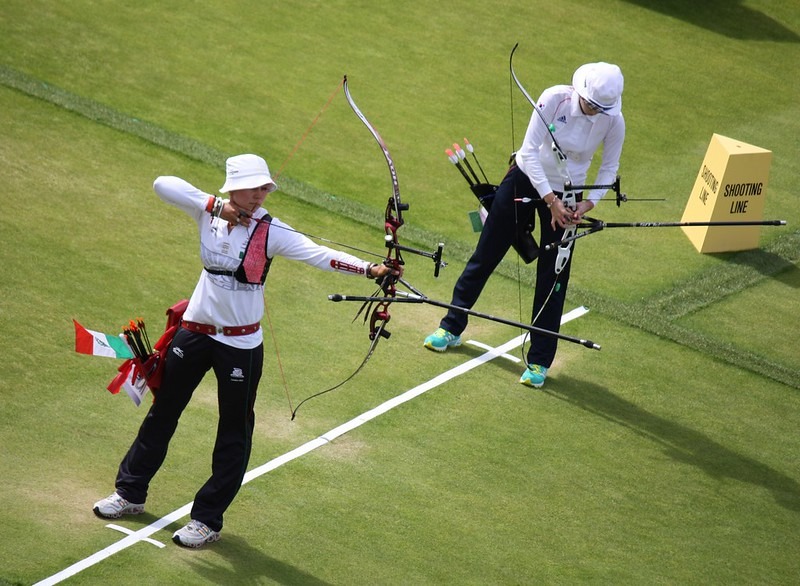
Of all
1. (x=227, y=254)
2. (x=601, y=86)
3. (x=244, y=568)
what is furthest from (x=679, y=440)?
(x=227, y=254)

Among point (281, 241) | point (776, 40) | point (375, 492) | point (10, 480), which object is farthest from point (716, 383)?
point (776, 40)

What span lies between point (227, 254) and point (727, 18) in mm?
12035

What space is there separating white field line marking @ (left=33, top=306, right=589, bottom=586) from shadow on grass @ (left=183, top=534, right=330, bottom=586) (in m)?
0.30

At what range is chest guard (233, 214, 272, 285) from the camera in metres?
5.08

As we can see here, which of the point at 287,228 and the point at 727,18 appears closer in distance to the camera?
the point at 287,228

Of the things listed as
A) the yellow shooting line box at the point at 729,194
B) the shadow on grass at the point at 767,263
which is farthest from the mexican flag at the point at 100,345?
the shadow on grass at the point at 767,263

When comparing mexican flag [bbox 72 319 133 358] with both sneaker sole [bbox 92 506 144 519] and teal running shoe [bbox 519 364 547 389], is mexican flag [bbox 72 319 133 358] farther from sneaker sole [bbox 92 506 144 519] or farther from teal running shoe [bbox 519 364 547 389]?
teal running shoe [bbox 519 364 547 389]

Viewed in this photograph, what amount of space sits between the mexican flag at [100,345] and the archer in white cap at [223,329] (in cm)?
27

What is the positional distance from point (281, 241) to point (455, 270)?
12.2ft

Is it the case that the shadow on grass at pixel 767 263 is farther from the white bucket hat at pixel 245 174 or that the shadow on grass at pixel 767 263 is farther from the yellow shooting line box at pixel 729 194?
the white bucket hat at pixel 245 174

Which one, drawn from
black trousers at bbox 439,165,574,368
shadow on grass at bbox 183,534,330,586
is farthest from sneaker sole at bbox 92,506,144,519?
black trousers at bbox 439,165,574,368

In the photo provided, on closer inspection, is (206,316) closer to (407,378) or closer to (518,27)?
(407,378)

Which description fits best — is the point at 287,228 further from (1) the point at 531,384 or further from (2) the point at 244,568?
(1) the point at 531,384

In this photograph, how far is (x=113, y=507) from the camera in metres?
5.32
